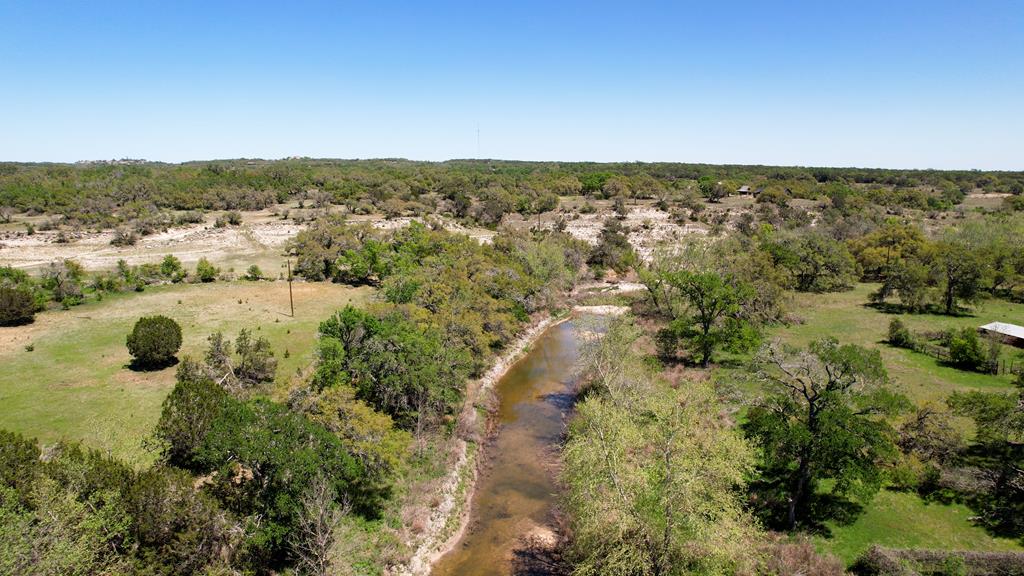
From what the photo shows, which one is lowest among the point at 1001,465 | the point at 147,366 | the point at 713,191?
the point at 147,366

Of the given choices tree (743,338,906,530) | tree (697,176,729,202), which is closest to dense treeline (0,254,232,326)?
tree (743,338,906,530)

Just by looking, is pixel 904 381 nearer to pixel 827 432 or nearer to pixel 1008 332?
pixel 1008 332

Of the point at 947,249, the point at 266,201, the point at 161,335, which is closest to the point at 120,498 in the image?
the point at 161,335

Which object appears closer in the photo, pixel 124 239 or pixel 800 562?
pixel 800 562

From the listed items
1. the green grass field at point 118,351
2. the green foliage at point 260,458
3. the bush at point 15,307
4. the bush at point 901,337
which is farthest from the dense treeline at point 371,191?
the green foliage at point 260,458

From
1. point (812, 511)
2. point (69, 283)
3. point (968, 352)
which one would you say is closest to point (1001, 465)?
point (812, 511)

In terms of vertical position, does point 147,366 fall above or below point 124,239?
below
